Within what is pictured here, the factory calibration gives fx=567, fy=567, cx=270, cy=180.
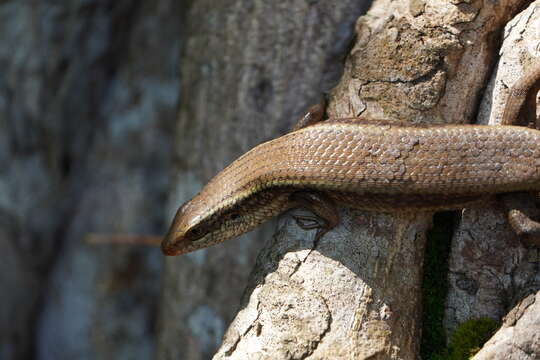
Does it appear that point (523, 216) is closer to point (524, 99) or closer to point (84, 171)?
point (524, 99)

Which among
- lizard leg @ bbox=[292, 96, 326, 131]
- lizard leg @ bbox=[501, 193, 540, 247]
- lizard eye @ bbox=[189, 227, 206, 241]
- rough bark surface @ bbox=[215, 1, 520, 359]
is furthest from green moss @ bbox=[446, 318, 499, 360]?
lizard eye @ bbox=[189, 227, 206, 241]

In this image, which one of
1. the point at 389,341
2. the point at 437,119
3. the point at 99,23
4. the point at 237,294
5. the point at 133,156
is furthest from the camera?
the point at 133,156

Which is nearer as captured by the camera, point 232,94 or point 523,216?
point 523,216

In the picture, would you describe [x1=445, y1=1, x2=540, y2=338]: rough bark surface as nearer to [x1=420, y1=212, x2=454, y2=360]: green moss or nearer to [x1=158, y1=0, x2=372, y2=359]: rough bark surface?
[x1=420, y1=212, x2=454, y2=360]: green moss

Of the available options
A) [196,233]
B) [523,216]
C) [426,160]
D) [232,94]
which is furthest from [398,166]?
[232,94]

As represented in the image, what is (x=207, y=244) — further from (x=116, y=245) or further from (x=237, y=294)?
(x=116, y=245)

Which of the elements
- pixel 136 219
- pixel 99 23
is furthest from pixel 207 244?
pixel 99 23
